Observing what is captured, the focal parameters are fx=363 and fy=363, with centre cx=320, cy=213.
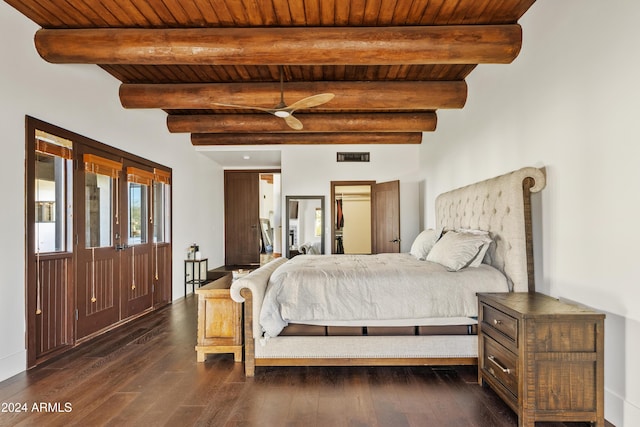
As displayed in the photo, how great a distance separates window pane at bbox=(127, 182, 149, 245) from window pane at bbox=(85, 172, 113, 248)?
1.37ft

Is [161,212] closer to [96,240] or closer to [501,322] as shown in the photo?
[96,240]

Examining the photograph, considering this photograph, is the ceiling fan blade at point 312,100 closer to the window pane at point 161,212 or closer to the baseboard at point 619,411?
the window pane at point 161,212

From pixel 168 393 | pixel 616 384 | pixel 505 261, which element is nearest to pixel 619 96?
pixel 505 261

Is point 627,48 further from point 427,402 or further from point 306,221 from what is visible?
point 306,221

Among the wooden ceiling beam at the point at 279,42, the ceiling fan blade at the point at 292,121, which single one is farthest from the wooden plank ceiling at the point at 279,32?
the ceiling fan blade at the point at 292,121

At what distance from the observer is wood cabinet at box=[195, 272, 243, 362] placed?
121 inches

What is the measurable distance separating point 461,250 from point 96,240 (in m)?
3.70

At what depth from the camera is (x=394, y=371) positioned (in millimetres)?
2850

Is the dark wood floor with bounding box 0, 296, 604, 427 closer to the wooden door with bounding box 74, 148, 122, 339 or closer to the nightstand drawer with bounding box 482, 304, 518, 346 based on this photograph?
the nightstand drawer with bounding box 482, 304, 518, 346

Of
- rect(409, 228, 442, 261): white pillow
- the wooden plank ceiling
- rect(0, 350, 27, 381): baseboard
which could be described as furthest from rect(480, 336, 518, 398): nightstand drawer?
rect(0, 350, 27, 381): baseboard

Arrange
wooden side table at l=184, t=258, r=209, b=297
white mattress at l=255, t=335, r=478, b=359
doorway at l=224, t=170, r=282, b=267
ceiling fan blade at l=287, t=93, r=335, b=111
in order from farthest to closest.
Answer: doorway at l=224, t=170, r=282, b=267 < wooden side table at l=184, t=258, r=209, b=297 < ceiling fan blade at l=287, t=93, r=335, b=111 < white mattress at l=255, t=335, r=478, b=359

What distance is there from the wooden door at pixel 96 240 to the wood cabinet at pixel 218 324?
1.48 meters

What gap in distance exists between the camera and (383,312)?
280 cm

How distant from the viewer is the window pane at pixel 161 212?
17.1 feet
